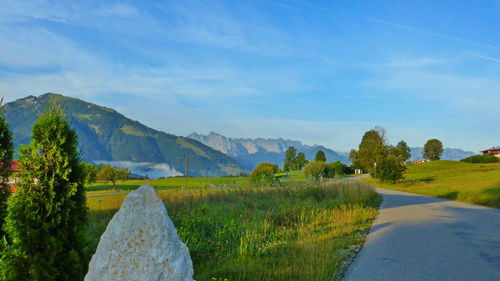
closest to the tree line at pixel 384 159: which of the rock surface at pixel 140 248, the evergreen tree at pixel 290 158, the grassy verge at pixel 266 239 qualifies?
the grassy verge at pixel 266 239

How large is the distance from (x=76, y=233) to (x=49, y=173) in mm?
955

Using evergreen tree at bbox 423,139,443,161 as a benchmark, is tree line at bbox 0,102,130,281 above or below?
below

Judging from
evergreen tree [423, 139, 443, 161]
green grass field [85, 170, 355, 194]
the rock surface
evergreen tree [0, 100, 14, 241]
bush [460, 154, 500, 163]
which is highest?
evergreen tree [423, 139, 443, 161]

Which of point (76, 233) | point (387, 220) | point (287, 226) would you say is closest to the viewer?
point (76, 233)

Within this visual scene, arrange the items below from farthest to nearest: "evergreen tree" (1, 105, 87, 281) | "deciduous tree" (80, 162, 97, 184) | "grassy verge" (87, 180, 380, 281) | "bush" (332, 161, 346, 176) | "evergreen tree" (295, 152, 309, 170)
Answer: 1. "evergreen tree" (295, 152, 309, 170)
2. "bush" (332, 161, 346, 176)
3. "grassy verge" (87, 180, 380, 281)
4. "deciduous tree" (80, 162, 97, 184)
5. "evergreen tree" (1, 105, 87, 281)

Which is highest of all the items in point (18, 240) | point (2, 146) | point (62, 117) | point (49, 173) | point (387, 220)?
point (62, 117)

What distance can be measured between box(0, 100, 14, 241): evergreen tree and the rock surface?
362 cm

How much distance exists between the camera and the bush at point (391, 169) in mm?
39875

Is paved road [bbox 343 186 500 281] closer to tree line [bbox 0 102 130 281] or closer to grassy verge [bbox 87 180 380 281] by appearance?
grassy verge [bbox 87 180 380 281]

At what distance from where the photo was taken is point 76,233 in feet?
16.4

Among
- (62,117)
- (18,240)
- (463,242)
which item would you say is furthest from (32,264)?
(463,242)

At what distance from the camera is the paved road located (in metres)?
6.03

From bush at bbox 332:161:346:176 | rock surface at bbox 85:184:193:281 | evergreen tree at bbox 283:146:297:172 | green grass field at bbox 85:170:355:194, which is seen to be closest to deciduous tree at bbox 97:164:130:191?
green grass field at bbox 85:170:355:194

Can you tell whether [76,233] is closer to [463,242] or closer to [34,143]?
[34,143]
